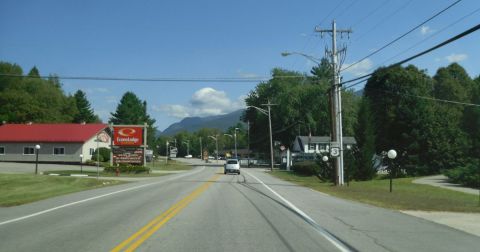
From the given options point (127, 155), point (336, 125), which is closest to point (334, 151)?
point (336, 125)

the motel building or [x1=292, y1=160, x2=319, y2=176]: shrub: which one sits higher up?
the motel building

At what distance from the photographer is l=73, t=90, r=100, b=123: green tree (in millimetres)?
121938

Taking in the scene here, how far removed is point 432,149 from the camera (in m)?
52.7

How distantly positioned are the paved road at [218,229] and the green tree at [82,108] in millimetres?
108214

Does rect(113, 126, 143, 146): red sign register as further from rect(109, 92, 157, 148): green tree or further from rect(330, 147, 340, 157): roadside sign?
rect(109, 92, 157, 148): green tree

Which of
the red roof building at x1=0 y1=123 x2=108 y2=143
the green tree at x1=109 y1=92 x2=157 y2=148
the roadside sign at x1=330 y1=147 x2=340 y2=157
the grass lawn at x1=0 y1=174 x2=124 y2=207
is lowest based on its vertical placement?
the grass lawn at x1=0 y1=174 x2=124 y2=207

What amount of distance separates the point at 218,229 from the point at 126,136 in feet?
140

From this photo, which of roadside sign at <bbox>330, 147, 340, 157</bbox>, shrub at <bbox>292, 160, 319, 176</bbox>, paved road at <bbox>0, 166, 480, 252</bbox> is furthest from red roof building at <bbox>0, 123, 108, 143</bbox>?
paved road at <bbox>0, 166, 480, 252</bbox>

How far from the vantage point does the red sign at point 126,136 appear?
53188 mm

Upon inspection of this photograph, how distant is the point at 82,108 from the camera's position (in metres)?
126

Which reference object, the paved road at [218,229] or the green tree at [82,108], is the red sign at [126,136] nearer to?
the paved road at [218,229]

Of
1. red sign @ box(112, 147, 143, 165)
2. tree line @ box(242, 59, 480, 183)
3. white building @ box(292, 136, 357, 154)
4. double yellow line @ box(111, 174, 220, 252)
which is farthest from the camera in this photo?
white building @ box(292, 136, 357, 154)

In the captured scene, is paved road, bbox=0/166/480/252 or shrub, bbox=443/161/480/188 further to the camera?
shrub, bbox=443/161/480/188

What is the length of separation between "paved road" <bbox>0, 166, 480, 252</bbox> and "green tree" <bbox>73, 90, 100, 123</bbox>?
108 m
